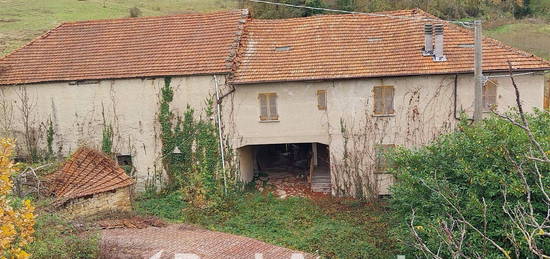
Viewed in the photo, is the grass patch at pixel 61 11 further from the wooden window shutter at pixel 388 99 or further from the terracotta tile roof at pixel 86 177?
the wooden window shutter at pixel 388 99

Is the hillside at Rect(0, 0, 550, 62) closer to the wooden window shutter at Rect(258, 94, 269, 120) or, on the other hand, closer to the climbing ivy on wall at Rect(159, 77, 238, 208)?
the climbing ivy on wall at Rect(159, 77, 238, 208)

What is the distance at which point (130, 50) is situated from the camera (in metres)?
23.0

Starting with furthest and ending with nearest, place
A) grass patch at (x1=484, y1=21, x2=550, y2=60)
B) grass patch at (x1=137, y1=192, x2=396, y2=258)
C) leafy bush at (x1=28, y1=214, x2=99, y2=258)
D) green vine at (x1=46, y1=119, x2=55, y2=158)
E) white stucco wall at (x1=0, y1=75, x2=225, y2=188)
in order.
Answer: grass patch at (x1=484, y1=21, x2=550, y2=60) → green vine at (x1=46, y1=119, x2=55, y2=158) → white stucco wall at (x1=0, y1=75, x2=225, y2=188) → grass patch at (x1=137, y1=192, x2=396, y2=258) → leafy bush at (x1=28, y1=214, x2=99, y2=258)

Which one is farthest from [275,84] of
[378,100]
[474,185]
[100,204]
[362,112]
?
[474,185]

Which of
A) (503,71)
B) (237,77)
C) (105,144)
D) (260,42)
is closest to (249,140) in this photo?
(237,77)

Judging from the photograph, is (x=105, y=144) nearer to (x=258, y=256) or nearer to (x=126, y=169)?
(x=126, y=169)

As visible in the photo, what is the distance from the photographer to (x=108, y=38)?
2389 centimetres

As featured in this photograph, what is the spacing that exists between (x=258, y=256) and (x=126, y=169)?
8.68m

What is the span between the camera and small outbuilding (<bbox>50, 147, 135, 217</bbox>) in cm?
1839

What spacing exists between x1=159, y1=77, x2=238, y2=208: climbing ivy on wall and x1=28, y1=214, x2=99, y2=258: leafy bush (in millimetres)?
6208

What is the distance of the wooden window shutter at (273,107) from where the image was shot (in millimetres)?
21281

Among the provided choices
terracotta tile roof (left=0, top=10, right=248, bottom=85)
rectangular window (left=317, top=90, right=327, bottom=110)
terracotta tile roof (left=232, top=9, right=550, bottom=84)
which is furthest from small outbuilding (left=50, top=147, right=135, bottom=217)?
rectangular window (left=317, top=90, right=327, bottom=110)

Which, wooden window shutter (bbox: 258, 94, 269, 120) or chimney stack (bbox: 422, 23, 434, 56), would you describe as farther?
wooden window shutter (bbox: 258, 94, 269, 120)

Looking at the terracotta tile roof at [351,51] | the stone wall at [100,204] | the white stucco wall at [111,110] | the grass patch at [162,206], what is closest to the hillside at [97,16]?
the white stucco wall at [111,110]
